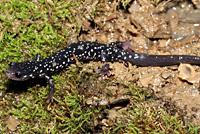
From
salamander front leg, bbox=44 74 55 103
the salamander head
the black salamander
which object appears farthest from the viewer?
salamander front leg, bbox=44 74 55 103

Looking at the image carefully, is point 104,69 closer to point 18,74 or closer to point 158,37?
point 158,37

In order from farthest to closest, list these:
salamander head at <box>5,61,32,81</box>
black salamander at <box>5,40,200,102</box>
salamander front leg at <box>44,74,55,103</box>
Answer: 1. salamander front leg at <box>44,74,55,103</box>
2. black salamander at <box>5,40,200,102</box>
3. salamander head at <box>5,61,32,81</box>

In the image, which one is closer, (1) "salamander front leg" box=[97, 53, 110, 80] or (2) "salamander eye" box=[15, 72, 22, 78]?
(2) "salamander eye" box=[15, 72, 22, 78]

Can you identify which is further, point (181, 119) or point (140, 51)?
point (140, 51)

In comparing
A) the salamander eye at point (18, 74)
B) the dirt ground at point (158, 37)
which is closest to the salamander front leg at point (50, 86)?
the salamander eye at point (18, 74)

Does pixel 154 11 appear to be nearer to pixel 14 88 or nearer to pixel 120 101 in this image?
pixel 120 101

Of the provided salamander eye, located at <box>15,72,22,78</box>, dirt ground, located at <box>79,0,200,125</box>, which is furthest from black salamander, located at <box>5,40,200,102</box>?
dirt ground, located at <box>79,0,200,125</box>

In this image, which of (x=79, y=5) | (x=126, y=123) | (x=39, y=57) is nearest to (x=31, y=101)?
(x=39, y=57)

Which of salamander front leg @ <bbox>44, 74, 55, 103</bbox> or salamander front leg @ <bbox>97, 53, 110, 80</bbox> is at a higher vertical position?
salamander front leg @ <bbox>97, 53, 110, 80</bbox>

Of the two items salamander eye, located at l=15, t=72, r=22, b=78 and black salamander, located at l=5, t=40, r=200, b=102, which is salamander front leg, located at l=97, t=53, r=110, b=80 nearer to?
black salamander, located at l=5, t=40, r=200, b=102
